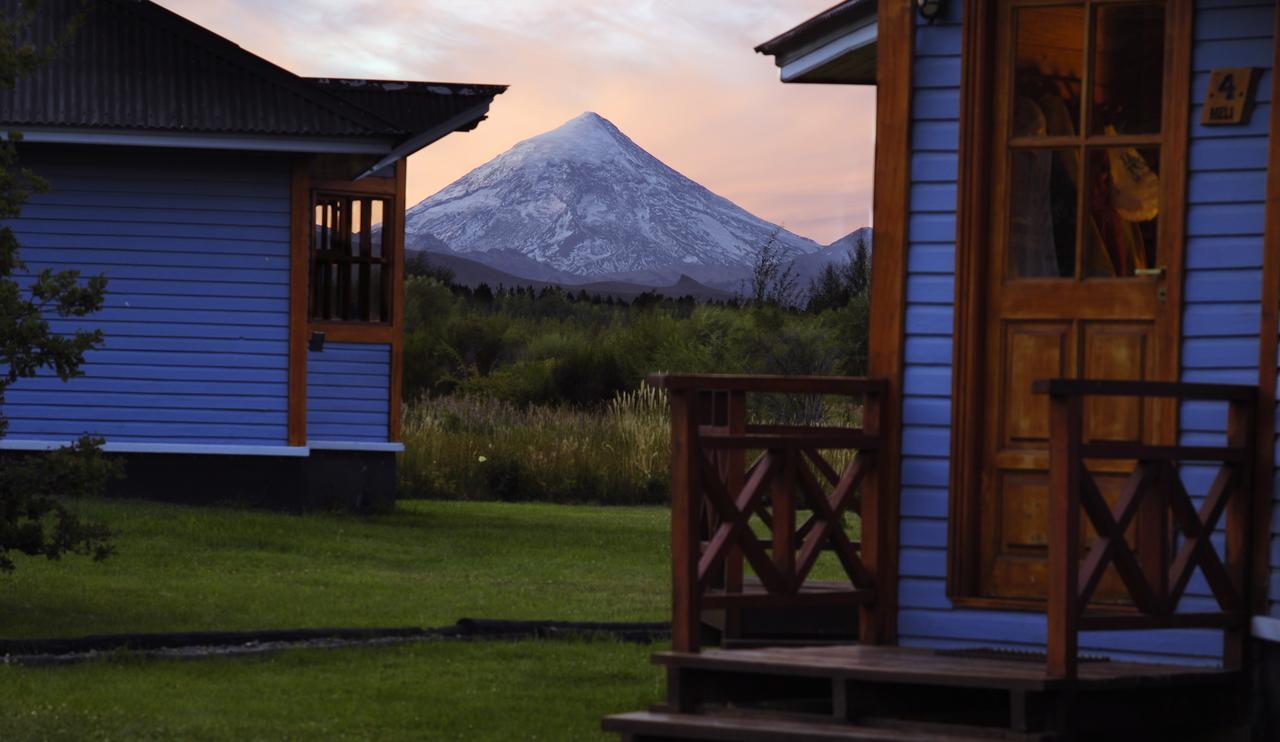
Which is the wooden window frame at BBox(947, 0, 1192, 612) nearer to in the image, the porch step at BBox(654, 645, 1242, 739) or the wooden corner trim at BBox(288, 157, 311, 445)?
the porch step at BBox(654, 645, 1242, 739)

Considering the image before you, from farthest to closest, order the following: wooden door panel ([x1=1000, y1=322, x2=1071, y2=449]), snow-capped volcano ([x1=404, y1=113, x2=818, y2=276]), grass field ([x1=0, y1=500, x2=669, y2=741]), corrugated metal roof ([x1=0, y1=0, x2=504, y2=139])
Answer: snow-capped volcano ([x1=404, y1=113, x2=818, y2=276]), corrugated metal roof ([x1=0, y1=0, x2=504, y2=139]), grass field ([x1=0, y1=500, x2=669, y2=741]), wooden door panel ([x1=1000, y1=322, x2=1071, y2=449])

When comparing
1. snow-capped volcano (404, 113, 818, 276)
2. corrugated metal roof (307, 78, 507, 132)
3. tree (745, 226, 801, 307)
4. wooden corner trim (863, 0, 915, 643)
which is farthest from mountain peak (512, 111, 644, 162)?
wooden corner trim (863, 0, 915, 643)

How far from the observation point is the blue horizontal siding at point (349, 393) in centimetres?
1914

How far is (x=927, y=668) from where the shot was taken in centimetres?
655

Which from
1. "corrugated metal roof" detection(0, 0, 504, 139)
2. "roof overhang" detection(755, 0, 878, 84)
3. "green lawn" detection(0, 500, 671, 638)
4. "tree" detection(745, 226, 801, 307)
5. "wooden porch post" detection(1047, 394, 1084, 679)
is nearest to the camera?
"wooden porch post" detection(1047, 394, 1084, 679)

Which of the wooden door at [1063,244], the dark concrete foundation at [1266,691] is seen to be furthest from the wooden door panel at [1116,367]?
the dark concrete foundation at [1266,691]

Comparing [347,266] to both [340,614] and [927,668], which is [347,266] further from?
[927,668]

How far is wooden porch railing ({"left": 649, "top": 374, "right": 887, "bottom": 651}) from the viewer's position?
6891 millimetres

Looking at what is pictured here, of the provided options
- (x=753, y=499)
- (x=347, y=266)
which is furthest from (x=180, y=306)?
(x=753, y=499)

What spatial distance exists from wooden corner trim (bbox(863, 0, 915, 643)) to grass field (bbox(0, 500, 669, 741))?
1.48 m

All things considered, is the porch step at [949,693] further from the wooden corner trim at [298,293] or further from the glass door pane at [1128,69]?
the wooden corner trim at [298,293]

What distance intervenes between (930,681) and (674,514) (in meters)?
1.09

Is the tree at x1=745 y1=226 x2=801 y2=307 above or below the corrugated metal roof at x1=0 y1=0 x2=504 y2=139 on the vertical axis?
below

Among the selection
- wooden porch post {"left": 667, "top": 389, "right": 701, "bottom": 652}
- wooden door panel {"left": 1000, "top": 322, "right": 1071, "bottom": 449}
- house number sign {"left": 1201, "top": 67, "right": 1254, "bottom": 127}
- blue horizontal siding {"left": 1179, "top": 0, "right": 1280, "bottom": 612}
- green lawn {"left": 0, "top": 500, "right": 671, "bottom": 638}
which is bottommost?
green lawn {"left": 0, "top": 500, "right": 671, "bottom": 638}
